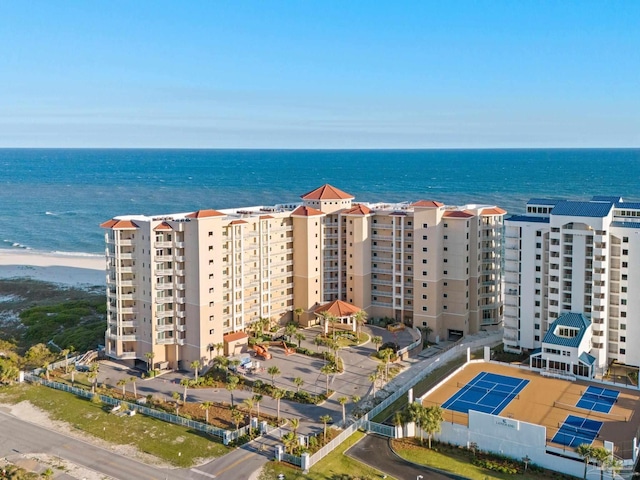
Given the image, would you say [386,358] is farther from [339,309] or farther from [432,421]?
[432,421]

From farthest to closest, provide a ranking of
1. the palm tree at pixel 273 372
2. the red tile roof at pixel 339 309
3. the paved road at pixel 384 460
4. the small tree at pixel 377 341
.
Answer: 1. the red tile roof at pixel 339 309
2. the small tree at pixel 377 341
3. the palm tree at pixel 273 372
4. the paved road at pixel 384 460

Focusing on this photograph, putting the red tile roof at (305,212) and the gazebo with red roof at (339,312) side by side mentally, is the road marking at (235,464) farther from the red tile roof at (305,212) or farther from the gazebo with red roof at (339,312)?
the red tile roof at (305,212)

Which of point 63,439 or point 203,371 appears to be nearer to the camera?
point 63,439

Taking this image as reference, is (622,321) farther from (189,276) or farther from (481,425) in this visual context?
(189,276)

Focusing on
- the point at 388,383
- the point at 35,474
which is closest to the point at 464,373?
the point at 388,383

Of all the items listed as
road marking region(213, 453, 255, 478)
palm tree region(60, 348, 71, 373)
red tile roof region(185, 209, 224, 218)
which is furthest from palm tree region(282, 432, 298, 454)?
palm tree region(60, 348, 71, 373)

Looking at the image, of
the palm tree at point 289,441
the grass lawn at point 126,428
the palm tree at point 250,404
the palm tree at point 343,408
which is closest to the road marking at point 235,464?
the grass lawn at point 126,428

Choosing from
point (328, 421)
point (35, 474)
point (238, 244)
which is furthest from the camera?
point (238, 244)
